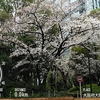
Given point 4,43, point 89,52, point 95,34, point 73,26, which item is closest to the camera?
point 73,26

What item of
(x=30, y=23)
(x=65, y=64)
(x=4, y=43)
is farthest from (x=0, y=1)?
(x=65, y=64)

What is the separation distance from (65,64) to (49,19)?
12.9 feet

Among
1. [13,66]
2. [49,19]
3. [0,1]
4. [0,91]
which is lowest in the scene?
[0,91]

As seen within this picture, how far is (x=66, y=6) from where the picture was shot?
16.9 meters

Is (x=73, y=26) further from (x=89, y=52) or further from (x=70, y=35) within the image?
(x=89, y=52)

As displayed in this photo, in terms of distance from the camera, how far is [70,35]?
1642 cm

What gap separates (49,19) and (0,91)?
19.5 feet

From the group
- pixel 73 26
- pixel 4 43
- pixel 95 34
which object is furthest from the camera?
pixel 4 43

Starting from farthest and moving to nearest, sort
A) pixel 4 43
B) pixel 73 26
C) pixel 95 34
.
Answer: pixel 4 43
pixel 95 34
pixel 73 26

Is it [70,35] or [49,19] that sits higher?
[49,19]

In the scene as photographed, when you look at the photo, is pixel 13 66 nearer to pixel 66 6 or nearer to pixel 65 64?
pixel 65 64

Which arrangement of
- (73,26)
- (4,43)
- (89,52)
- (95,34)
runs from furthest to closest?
(89,52) → (4,43) → (95,34) → (73,26)

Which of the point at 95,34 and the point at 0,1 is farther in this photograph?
the point at 0,1

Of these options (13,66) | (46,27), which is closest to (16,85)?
(13,66)
